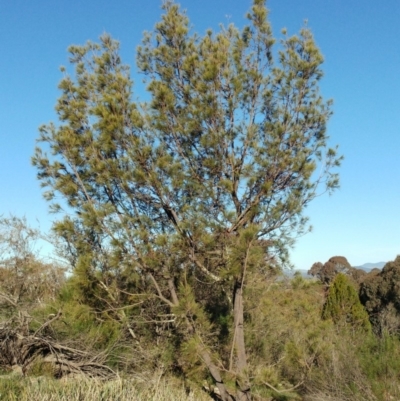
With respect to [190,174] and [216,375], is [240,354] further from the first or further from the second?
[190,174]

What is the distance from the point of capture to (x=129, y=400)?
14.1 ft

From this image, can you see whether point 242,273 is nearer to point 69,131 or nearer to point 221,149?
point 221,149

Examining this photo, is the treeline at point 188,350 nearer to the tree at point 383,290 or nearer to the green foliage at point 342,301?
the green foliage at point 342,301

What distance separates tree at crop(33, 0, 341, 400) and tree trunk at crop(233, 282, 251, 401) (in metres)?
0.02

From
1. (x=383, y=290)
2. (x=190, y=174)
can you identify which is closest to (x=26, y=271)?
(x=190, y=174)

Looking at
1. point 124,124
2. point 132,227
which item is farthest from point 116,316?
point 124,124

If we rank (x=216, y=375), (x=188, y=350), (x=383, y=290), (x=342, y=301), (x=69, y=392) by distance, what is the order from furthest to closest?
1. (x=383, y=290)
2. (x=342, y=301)
3. (x=216, y=375)
4. (x=188, y=350)
5. (x=69, y=392)

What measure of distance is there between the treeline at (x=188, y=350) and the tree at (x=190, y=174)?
0.20 m

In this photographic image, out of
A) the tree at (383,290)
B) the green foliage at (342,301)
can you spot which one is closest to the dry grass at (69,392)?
the green foliage at (342,301)

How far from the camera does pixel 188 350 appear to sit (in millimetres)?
5656

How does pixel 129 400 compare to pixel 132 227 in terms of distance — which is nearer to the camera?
pixel 129 400

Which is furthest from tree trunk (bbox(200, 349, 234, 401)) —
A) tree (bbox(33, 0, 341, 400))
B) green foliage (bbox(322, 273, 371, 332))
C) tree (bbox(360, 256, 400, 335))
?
tree (bbox(360, 256, 400, 335))

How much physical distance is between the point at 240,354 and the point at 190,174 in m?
2.56

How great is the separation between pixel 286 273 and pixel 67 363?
10.5 feet
